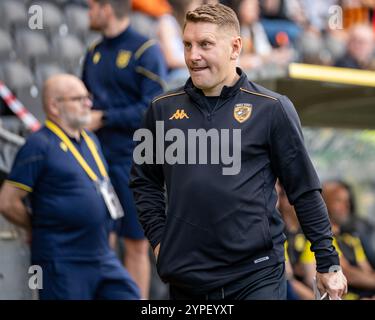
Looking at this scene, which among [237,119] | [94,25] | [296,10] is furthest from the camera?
[296,10]

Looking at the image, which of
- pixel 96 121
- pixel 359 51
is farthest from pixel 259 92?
pixel 359 51

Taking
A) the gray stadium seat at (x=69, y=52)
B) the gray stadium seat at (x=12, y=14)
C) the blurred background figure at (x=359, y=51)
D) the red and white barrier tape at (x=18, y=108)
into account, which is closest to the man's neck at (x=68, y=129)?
the red and white barrier tape at (x=18, y=108)

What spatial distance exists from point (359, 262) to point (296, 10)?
12.5 ft

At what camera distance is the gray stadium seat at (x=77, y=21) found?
955 centimetres

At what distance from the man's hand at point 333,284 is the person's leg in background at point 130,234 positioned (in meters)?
2.94

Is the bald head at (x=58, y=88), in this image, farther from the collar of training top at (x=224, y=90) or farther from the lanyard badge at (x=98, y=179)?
the collar of training top at (x=224, y=90)

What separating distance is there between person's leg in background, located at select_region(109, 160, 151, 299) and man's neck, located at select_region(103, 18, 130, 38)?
0.94 metres

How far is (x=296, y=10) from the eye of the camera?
11.7 meters

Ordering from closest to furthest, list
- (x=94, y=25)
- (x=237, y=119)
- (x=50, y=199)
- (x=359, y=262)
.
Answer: (x=237, y=119), (x=50, y=199), (x=94, y=25), (x=359, y=262)

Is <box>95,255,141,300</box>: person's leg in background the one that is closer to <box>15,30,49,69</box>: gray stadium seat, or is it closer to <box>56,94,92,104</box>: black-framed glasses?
<box>56,94,92,104</box>: black-framed glasses

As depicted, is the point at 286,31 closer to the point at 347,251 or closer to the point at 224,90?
the point at 347,251
